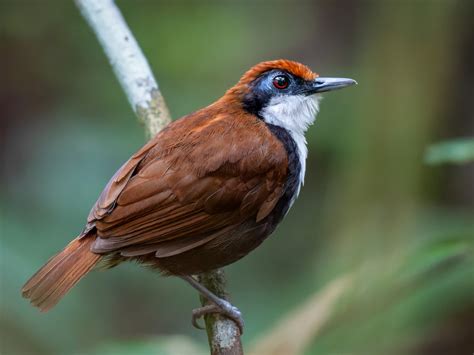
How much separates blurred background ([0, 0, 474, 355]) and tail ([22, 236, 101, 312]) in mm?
468

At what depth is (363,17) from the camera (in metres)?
6.30

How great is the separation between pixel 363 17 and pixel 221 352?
4.00 metres

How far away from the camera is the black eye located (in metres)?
3.91

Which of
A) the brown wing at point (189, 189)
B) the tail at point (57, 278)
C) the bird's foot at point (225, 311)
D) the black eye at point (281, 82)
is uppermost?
the black eye at point (281, 82)

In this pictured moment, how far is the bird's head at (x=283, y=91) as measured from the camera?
386 cm

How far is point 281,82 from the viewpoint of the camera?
A: 3916mm

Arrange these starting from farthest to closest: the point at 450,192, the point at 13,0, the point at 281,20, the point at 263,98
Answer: the point at 281,20, the point at 13,0, the point at 450,192, the point at 263,98

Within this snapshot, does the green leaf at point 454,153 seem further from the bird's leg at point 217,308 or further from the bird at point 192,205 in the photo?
the bird's leg at point 217,308

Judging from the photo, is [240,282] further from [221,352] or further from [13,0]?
[13,0]

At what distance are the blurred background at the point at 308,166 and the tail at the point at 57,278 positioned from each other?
0.47m

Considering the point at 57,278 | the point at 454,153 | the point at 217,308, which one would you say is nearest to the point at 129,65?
the point at 57,278

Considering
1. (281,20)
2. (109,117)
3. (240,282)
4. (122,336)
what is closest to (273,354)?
(240,282)

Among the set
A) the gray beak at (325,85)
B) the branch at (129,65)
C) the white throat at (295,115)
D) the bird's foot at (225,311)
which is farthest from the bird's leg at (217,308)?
the gray beak at (325,85)

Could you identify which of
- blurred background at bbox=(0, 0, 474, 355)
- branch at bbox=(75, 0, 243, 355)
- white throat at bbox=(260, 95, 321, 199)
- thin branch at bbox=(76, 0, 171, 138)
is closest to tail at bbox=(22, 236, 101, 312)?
blurred background at bbox=(0, 0, 474, 355)
